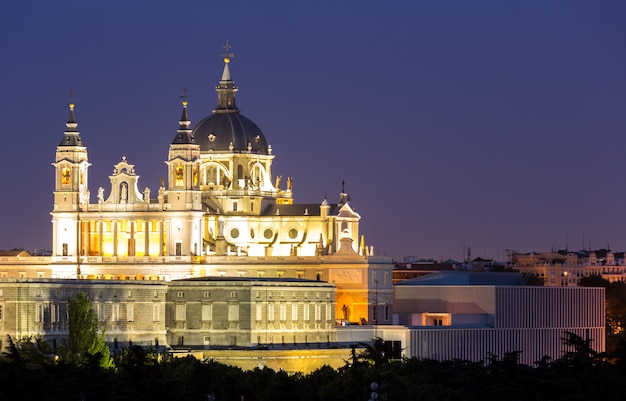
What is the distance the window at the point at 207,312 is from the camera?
17125cm

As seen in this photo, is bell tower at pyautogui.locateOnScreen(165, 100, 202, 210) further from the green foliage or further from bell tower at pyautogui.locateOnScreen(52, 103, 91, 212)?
the green foliage

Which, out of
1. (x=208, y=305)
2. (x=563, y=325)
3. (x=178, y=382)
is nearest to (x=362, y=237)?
(x=563, y=325)

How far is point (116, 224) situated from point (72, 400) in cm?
6261

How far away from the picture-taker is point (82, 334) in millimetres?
158000

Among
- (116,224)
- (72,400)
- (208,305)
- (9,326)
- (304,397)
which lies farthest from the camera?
(116,224)

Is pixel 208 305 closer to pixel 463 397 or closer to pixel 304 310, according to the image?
pixel 304 310

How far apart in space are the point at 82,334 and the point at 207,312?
50.6 ft

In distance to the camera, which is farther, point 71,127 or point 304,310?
point 71,127

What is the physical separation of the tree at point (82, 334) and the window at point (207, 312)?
35.2ft

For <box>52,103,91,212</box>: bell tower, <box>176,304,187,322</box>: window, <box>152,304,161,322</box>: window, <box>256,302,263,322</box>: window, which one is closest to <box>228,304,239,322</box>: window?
<box>256,302,263,322</box>: window

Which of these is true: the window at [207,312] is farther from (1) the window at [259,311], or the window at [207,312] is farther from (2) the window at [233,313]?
(1) the window at [259,311]

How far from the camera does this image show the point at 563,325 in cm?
19925

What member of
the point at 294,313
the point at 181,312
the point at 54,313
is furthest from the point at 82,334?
the point at 294,313

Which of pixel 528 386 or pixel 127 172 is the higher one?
pixel 127 172
